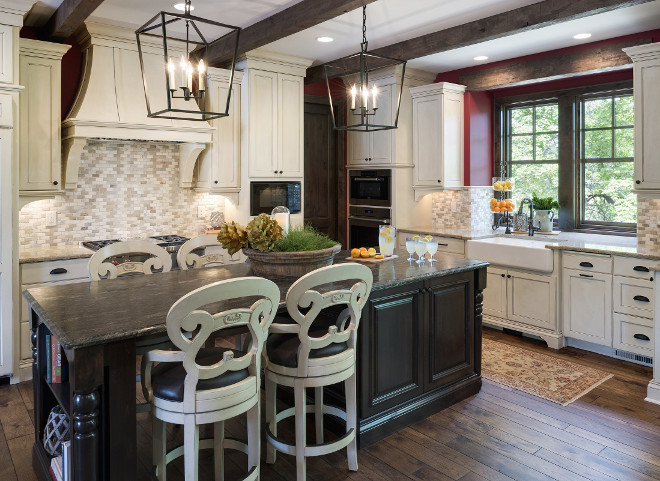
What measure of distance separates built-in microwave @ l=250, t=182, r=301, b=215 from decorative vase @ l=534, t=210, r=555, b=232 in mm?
2482

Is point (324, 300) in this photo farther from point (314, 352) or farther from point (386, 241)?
point (386, 241)

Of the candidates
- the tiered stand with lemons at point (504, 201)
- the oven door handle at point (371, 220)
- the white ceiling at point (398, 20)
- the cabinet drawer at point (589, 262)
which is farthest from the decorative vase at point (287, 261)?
the tiered stand with lemons at point (504, 201)

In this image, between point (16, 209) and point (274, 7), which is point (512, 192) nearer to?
point (274, 7)

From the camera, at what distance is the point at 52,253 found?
4328mm

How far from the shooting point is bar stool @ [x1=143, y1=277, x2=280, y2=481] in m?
2.03

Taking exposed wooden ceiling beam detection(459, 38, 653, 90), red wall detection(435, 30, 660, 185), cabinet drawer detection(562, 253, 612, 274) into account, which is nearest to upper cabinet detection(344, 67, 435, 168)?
red wall detection(435, 30, 660, 185)

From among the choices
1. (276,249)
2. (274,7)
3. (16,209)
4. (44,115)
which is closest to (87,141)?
(44,115)

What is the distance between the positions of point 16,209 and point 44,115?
2.65ft

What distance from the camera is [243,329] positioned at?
246 centimetres

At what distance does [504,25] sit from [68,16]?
10.3 ft

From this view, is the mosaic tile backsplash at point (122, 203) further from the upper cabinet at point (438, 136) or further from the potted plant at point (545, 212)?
the potted plant at point (545, 212)

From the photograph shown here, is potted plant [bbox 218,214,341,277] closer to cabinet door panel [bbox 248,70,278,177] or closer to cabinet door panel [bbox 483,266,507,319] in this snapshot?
cabinet door panel [bbox 248,70,278,177]

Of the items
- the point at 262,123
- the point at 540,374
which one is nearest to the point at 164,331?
the point at 540,374

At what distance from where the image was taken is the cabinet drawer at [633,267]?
4145mm
